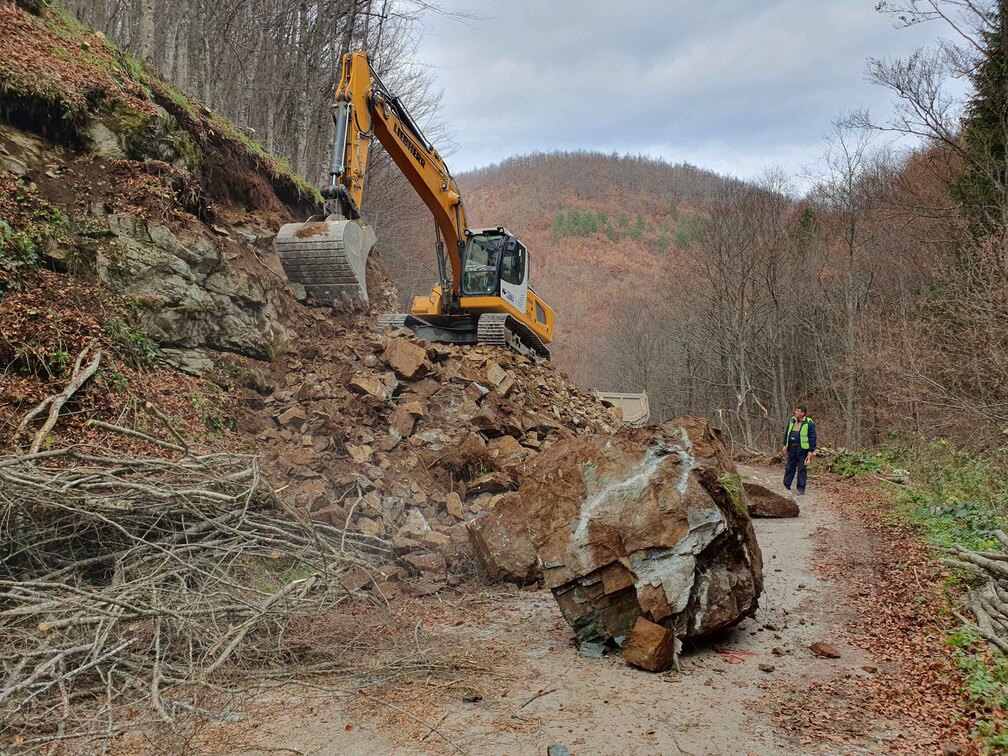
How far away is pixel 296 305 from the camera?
32.5 feet

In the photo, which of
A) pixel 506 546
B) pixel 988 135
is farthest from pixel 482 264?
pixel 988 135

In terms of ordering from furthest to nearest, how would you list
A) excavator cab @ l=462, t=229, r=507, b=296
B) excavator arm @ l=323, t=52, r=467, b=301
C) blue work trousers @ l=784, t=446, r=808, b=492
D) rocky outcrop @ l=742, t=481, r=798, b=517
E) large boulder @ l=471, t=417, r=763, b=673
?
excavator cab @ l=462, t=229, r=507, b=296 < blue work trousers @ l=784, t=446, r=808, b=492 < rocky outcrop @ l=742, t=481, r=798, b=517 < excavator arm @ l=323, t=52, r=467, b=301 < large boulder @ l=471, t=417, r=763, b=673

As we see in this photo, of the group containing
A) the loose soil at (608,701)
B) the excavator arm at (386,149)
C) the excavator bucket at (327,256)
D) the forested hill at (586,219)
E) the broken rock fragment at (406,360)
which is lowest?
the loose soil at (608,701)

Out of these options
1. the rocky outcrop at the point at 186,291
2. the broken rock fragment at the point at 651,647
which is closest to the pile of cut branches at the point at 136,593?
the broken rock fragment at the point at 651,647

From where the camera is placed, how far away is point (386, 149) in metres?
10.4

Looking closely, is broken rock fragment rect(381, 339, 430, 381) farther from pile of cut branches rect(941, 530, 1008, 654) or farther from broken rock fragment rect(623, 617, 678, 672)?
pile of cut branches rect(941, 530, 1008, 654)

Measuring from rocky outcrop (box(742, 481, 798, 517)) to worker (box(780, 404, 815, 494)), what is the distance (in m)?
1.68

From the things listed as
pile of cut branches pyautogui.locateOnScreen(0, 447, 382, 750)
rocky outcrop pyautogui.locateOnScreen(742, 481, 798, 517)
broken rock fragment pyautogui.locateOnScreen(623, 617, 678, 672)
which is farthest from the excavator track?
broken rock fragment pyautogui.locateOnScreen(623, 617, 678, 672)

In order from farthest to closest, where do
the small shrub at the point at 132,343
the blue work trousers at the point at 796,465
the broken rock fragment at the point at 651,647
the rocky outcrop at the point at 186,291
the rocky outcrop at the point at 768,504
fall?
the blue work trousers at the point at 796,465, the rocky outcrop at the point at 768,504, the rocky outcrop at the point at 186,291, the small shrub at the point at 132,343, the broken rock fragment at the point at 651,647

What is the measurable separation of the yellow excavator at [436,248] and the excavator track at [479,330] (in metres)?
0.02

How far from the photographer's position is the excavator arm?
8898mm

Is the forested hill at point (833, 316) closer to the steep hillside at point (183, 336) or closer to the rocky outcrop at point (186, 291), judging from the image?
the steep hillside at point (183, 336)

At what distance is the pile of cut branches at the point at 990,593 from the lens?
412cm

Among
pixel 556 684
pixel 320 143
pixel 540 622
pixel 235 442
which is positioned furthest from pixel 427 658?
pixel 320 143
